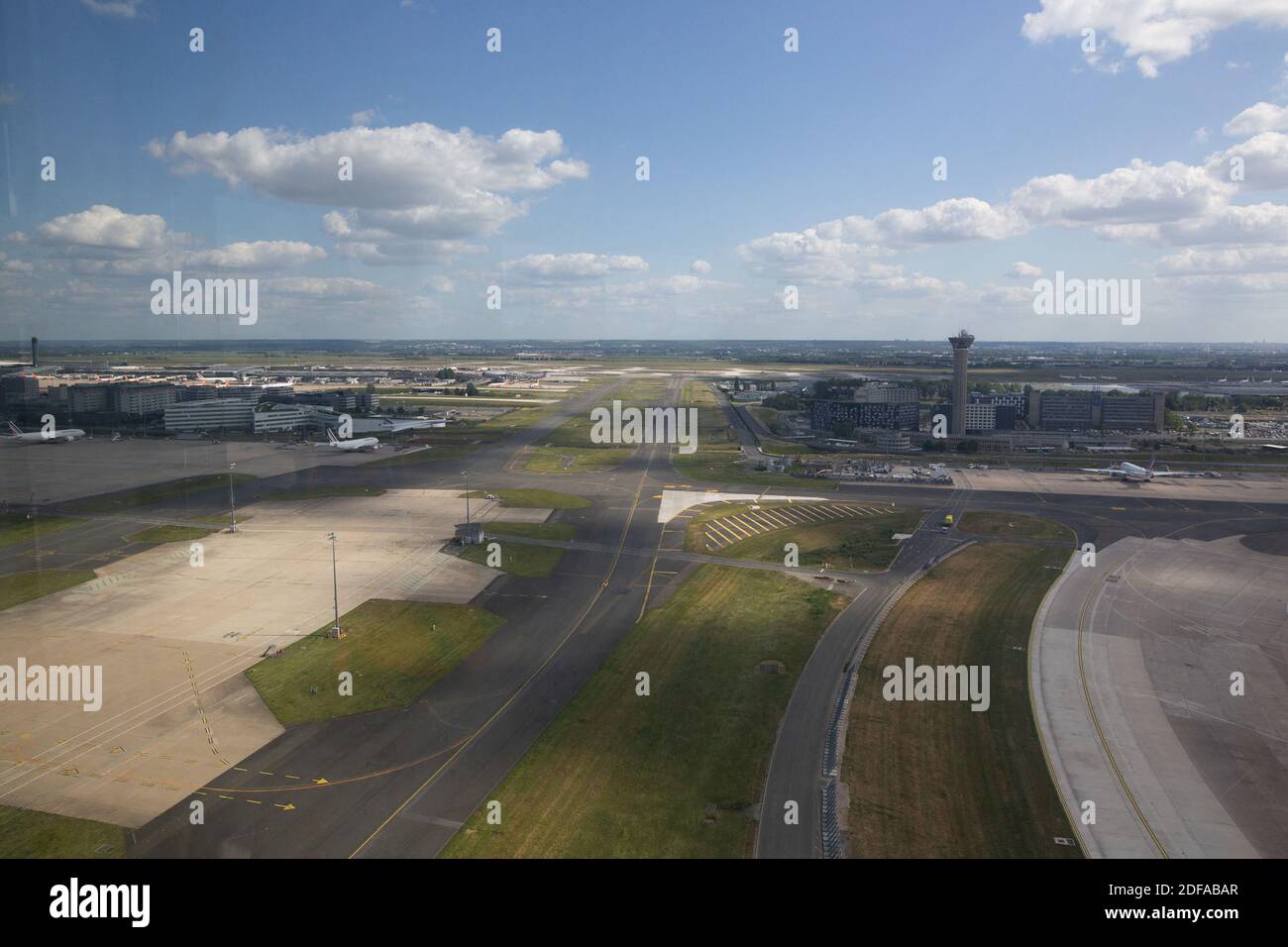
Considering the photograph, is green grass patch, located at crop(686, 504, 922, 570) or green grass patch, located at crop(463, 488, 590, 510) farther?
green grass patch, located at crop(463, 488, 590, 510)

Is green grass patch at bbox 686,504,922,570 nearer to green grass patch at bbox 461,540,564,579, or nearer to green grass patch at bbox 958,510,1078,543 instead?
green grass patch at bbox 958,510,1078,543

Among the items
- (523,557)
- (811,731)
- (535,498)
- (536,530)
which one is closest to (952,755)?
(811,731)

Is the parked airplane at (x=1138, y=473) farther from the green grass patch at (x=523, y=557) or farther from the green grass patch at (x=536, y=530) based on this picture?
the green grass patch at (x=523, y=557)

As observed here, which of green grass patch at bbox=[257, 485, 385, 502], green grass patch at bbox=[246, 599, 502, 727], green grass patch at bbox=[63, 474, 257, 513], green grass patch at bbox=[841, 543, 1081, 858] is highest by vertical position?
green grass patch at bbox=[63, 474, 257, 513]

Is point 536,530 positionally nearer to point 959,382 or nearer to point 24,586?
point 24,586

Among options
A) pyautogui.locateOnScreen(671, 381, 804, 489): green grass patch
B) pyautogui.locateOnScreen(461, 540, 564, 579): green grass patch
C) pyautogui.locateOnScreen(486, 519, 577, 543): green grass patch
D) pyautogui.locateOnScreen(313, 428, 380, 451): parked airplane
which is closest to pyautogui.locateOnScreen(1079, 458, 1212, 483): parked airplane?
pyautogui.locateOnScreen(671, 381, 804, 489): green grass patch
